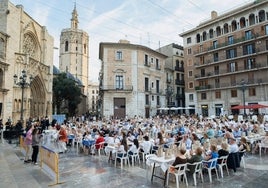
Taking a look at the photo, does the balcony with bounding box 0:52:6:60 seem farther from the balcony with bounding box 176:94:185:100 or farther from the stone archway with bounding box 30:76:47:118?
the balcony with bounding box 176:94:185:100

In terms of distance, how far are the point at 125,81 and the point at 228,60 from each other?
18.3m

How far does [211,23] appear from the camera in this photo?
38.4 metres

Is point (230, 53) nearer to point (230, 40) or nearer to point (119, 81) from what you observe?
point (230, 40)

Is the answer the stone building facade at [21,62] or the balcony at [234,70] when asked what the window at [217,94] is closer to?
the balcony at [234,70]

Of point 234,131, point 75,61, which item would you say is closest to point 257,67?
point 234,131

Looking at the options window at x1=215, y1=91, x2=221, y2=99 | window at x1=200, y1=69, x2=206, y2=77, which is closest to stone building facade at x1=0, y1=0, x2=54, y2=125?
window at x1=200, y1=69, x2=206, y2=77

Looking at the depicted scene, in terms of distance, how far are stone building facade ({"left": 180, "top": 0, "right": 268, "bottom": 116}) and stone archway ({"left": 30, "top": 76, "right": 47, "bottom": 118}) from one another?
27058 millimetres

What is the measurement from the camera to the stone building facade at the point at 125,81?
1374 inches

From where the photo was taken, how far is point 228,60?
36250mm

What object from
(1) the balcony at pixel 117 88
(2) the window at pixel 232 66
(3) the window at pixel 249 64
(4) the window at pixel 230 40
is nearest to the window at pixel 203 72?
(2) the window at pixel 232 66

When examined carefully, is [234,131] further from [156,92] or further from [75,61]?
[75,61]

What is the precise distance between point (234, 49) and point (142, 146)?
108 feet

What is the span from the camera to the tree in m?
41.6

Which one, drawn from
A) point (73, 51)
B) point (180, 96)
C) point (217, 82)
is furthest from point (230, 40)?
point (73, 51)
